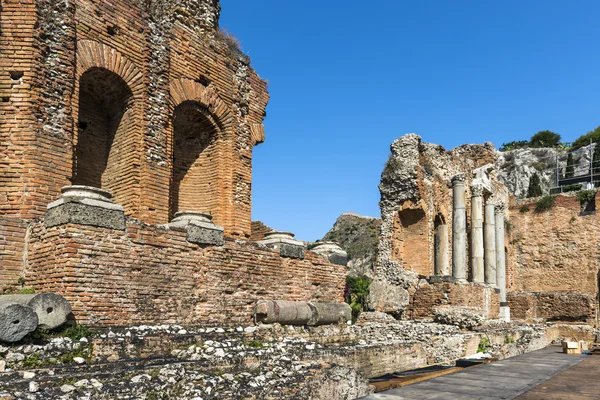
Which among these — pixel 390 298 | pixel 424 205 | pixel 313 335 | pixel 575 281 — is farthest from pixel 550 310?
pixel 313 335

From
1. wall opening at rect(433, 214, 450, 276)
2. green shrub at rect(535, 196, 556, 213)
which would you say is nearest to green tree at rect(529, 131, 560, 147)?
green shrub at rect(535, 196, 556, 213)

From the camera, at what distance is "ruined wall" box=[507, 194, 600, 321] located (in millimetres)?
29359

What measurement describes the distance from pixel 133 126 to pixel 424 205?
1247 centimetres

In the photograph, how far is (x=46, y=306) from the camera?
6594 mm

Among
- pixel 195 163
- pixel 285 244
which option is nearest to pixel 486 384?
pixel 285 244

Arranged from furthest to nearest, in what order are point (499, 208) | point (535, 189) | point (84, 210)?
point (535, 189) → point (499, 208) → point (84, 210)

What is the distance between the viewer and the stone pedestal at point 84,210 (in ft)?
24.1

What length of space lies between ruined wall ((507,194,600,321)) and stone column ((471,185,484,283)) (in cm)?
479

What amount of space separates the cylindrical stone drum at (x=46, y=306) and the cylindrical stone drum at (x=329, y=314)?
15.1ft

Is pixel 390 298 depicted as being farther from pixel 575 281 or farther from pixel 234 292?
pixel 575 281

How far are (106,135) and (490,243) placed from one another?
18565mm

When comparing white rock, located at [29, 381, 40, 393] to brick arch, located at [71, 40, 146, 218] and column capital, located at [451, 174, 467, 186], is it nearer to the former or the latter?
brick arch, located at [71, 40, 146, 218]

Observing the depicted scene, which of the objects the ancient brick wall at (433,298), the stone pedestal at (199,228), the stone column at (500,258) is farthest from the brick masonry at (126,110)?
the stone column at (500,258)

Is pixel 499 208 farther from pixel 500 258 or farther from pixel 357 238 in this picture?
pixel 357 238
